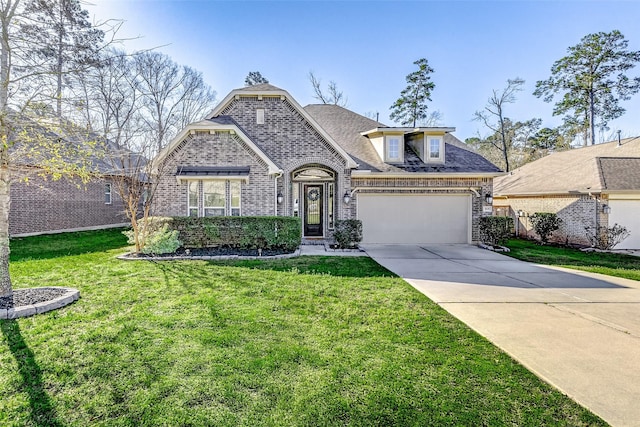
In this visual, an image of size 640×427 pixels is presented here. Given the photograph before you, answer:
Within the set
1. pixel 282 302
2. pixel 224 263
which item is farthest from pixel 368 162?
pixel 282 302

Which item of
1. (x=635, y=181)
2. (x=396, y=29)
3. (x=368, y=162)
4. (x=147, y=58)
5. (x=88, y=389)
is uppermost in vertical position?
(x=147, y=58)

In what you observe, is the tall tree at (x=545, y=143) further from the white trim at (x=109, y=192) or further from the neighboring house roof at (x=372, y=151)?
the white trim at (x=109, y=192)

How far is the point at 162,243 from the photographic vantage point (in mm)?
10398

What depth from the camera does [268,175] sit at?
12281 mm

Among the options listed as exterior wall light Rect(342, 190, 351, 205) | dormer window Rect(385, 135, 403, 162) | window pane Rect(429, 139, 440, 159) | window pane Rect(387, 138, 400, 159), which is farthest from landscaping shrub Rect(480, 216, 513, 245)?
exterior wall light Rect(342, 190, 351, 205)

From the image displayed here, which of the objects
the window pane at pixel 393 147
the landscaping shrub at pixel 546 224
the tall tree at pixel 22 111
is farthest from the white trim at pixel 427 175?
the tall tree at pixel 22 111

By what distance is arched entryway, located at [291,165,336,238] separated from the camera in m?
14.0

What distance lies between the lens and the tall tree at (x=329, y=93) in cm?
2748

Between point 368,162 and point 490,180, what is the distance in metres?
5.31

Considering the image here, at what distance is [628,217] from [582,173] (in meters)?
→ 2.56

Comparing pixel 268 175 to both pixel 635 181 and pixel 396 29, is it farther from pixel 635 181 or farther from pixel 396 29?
pixel 635 181

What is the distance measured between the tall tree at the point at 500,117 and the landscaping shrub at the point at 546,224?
14.8m

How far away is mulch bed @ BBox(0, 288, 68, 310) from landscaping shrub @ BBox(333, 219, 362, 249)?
829cm

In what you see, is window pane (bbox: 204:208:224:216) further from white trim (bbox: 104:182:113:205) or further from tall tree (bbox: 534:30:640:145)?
tall tree (bbox: 534:30:640:145)
